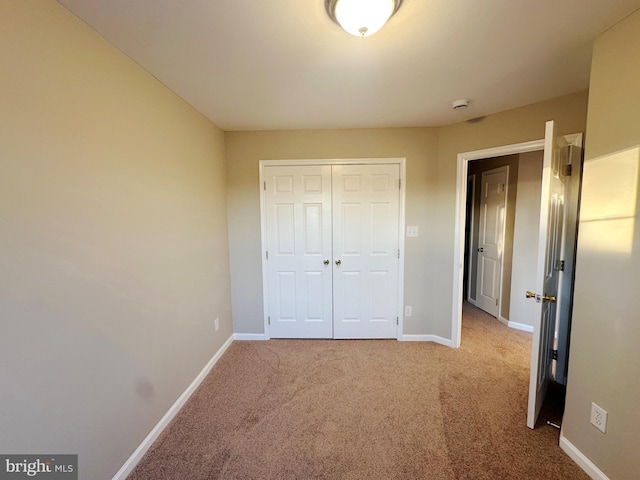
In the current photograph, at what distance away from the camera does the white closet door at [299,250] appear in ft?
9.27

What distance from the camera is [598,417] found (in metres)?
1.36

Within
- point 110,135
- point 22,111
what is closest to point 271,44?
point 110,135

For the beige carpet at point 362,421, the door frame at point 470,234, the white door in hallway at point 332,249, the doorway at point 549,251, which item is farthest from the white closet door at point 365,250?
the door frame at point 470,234

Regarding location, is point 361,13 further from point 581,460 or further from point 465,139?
point 581,460

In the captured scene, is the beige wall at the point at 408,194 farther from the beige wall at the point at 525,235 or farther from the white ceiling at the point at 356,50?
the beige wall at the point at 525,235

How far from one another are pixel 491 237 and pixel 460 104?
2.20 metres

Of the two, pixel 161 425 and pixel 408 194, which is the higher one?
pixel 408 194

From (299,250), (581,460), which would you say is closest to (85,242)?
(299,250)

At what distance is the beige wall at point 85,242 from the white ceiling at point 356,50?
0.76 feet

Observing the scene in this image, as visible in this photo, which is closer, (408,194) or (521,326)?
(408,194)

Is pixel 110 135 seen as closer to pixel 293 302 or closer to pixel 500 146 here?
pixel 293 302

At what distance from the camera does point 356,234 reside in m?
2.86

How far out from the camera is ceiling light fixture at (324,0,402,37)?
3.38 ft

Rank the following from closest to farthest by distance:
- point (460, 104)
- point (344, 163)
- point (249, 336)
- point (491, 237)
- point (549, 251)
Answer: point (549, 251)
point (460, 104)
point (344, 163)
point (249, 336)
point (491, 237)
